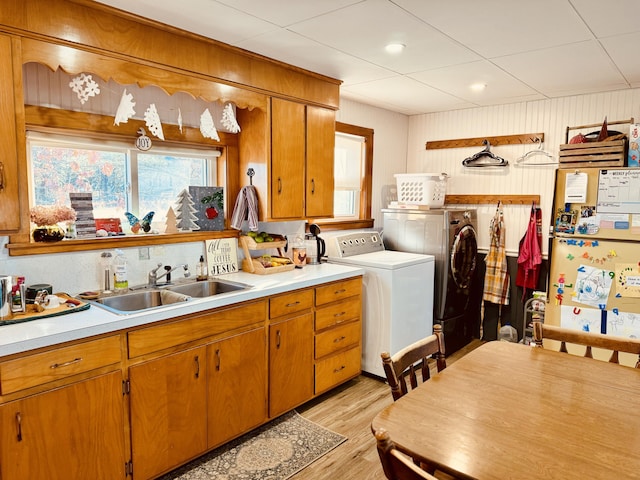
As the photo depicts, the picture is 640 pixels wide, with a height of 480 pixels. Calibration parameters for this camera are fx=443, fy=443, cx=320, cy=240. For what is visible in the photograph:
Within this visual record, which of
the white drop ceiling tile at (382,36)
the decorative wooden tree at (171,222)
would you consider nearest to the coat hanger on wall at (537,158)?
the white drop ceiling tile at (382,36)

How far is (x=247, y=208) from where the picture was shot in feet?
10.4

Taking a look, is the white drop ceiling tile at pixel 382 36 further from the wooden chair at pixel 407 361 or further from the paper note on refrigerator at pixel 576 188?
the wooden chair at pixel 407 361

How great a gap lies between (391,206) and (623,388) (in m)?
2.94

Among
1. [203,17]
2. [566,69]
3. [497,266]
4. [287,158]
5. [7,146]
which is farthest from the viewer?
[497,266]

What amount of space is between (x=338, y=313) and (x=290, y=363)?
556 mm

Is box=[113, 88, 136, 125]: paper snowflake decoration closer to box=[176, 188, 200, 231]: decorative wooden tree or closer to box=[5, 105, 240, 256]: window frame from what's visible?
box=[5, 105, 240, 256]: window frame

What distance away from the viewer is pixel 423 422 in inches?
53.2

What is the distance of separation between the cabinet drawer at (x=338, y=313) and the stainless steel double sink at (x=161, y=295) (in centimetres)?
65

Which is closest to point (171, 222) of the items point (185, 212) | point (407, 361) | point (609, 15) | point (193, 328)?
point (185, 212)

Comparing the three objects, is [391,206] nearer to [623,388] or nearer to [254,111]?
[254,111]

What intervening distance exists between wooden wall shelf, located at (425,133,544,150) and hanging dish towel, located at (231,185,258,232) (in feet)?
8.03

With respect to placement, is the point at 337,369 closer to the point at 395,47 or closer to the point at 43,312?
the point at 43,312

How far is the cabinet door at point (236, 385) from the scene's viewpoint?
2455 millimetres

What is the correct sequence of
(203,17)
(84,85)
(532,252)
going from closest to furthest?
(203,17) → (84,85) → (532,252)
